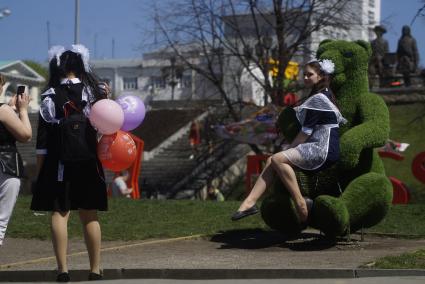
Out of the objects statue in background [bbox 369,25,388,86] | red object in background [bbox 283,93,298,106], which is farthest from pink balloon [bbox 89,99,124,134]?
statue in background [bbox 369,25,388,86]

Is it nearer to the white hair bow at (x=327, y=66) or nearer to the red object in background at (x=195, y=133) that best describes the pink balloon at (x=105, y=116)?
the white hair bow at (x=327, y=66)

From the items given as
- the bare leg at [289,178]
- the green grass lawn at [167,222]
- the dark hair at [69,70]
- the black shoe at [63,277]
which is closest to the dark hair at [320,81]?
the bare leg at [289,178]

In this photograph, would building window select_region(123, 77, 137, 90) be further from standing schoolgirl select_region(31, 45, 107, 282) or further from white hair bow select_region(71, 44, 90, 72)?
standing schoolgirl select_region(31, 45, 107, 282)

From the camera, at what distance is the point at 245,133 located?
27.8m

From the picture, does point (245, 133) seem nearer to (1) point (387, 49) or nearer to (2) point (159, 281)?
(1) point (387, 49)

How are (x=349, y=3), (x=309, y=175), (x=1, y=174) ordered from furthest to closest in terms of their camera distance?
1. (x=349, y=3)
2. (x=309, y=175)
3. (x=1, y=174)

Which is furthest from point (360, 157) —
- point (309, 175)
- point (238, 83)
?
point (238, 83)

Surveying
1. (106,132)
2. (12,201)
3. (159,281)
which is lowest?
(159,281)

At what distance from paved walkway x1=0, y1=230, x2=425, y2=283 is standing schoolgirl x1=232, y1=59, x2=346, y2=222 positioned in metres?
0.58

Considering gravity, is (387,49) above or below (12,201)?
above

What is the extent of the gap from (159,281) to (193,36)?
2305 centimetres

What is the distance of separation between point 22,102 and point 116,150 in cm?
113

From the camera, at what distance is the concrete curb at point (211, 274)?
7445mm

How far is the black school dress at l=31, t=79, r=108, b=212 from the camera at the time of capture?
295 inches
